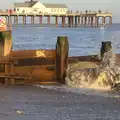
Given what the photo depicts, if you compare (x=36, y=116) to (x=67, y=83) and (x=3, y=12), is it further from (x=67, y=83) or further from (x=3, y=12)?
(x=3, y=12)

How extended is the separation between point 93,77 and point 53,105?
4817 mm

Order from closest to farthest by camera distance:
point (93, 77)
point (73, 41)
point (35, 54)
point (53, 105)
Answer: point (53, 105), point (93, 77), point (35, 54), point (73, 41)

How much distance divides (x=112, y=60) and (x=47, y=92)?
13.3 feet

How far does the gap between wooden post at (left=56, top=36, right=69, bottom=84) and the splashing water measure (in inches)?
9.2

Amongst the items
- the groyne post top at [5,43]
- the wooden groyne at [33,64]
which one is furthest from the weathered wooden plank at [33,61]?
the groyne post top at [5,43]

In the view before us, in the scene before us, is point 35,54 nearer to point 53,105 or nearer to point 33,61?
point 33,61

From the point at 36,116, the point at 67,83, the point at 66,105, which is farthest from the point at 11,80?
the point at 36,116

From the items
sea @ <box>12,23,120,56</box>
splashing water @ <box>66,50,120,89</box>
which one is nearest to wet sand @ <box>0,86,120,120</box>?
splashing water @ <box>66,50,120,89</box>

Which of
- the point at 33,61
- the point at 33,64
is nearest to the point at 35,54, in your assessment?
the point at 33,61

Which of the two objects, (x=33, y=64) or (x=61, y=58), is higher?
(x=61, y=58)

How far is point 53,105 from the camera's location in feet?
48.9

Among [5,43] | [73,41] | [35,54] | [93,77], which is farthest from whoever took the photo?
[73,41]

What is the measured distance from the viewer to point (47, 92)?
17.7m

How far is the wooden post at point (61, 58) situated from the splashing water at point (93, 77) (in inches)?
9.2
